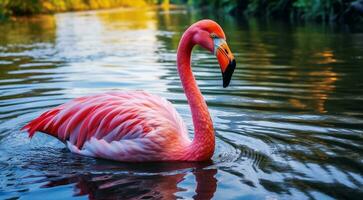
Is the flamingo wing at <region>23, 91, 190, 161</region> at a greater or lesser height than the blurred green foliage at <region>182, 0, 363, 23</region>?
greater

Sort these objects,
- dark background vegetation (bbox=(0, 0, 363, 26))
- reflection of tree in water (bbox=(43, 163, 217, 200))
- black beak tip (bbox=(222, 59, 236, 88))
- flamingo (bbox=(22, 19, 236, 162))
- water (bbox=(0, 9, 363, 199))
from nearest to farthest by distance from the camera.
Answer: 1. reflection of tree in water (bbox=(43, 163, 217, 200))
2. water (bbox=(0, 9, 363, 199))
3. black beak tip (bbox=(222, 59, 236, 88))
4. flamingo (bbox=(22, 19, 236, 162))
5. dark background vegetation (bbox=(0, 0, 363, 26))

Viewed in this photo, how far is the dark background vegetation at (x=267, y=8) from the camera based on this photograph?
75.2ft

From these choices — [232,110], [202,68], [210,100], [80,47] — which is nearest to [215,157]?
[232,110]

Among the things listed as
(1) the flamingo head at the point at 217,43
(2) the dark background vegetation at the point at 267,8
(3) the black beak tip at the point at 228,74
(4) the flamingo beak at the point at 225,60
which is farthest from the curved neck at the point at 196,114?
(2) the dark background vegetation at the point at 267,8

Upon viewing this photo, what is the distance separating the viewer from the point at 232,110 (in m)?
6.61

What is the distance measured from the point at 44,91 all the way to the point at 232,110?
3079mm

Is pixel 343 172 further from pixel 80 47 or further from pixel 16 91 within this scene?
pixel 80 47

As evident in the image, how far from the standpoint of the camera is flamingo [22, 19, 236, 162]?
178 inches

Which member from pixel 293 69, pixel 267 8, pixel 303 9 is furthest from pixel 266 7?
pixel 293 69

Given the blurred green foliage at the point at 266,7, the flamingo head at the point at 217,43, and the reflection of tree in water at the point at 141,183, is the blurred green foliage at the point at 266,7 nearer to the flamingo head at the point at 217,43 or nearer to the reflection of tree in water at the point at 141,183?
the flamingo head at the point at 217,43

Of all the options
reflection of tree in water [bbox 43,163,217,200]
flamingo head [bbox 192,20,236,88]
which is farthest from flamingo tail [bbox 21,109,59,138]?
flamingo head [bbox 192,20,236,88]

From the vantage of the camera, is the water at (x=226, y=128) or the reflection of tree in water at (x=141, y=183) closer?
the reflection of tree in water at (x=141, y=183)

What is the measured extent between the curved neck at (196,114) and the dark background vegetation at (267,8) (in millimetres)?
16545

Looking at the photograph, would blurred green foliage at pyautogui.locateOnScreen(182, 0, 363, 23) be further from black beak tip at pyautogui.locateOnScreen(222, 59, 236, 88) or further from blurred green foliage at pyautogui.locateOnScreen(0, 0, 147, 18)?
black beak tip at pyautogui.locateOnScreen(222, 59, 236, 88)
